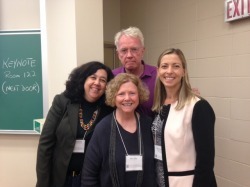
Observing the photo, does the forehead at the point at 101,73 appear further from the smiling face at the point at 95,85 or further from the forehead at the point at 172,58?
the forehead at the point at 172,58

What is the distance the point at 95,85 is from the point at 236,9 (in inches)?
58.1

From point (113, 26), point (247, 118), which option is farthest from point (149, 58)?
point (247, 118)

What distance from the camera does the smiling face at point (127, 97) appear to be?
162 centimetres

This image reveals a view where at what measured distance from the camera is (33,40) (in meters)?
2.74

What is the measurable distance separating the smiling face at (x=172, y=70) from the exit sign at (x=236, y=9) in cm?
105

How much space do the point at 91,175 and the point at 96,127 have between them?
0.97ft

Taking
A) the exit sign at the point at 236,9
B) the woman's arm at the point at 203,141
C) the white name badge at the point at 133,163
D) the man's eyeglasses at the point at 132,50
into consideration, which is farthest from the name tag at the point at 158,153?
the exit sign at the point at 236,9

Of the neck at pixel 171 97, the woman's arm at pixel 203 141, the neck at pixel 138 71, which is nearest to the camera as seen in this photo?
the woman's arm at pixel 203 141

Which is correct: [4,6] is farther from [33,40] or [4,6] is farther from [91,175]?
[91,175]

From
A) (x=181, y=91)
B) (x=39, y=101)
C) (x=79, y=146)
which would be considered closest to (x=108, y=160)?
(x=79, y=146)

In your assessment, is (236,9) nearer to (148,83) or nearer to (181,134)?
(148,83)

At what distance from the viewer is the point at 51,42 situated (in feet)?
8.79

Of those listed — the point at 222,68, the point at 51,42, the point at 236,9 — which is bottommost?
the point at 222,68

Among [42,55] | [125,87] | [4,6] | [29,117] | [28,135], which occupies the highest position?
[4,6]
